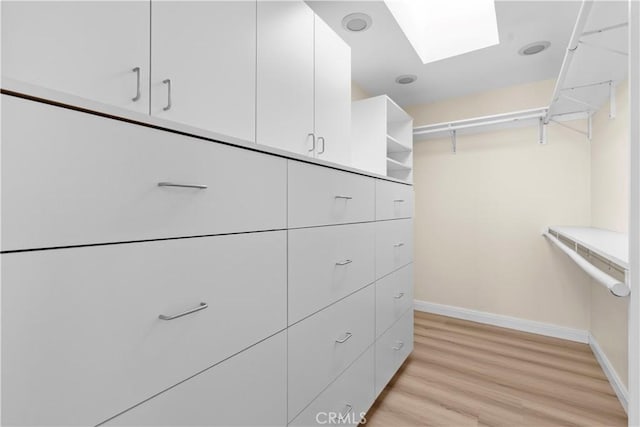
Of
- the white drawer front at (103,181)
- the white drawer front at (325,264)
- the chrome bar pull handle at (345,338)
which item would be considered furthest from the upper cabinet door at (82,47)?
the chrome bar pull handle at (345,338)

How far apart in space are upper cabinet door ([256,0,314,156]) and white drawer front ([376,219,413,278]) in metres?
0.64

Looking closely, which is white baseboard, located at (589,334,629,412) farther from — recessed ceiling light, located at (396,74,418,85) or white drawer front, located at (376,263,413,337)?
recessed ceiling light, located at (396,74,418,85)

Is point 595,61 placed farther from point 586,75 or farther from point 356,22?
point 356,22

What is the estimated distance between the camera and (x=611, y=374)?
6.43ft

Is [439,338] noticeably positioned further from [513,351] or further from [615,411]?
[615,411]

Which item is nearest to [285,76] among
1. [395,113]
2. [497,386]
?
[395,113]

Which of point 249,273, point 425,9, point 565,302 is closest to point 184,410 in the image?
point 249,273

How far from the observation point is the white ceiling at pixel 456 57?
1868 mm

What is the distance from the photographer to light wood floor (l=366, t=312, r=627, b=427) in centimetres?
166

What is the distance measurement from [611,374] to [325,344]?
6.86 feet

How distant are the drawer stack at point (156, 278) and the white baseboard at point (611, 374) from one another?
1.83 m

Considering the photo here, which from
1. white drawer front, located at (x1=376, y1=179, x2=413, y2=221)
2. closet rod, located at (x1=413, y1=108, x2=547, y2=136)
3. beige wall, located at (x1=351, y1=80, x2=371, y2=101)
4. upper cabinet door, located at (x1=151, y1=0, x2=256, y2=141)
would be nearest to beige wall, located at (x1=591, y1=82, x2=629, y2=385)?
closet rod, located at (x1=413, y1=108, x2=547, y2=136)

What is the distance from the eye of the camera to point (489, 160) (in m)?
3.03

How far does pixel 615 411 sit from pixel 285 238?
2175mm
